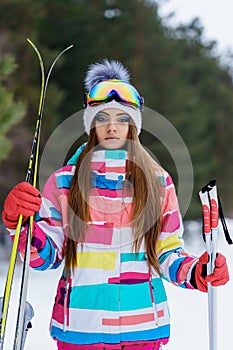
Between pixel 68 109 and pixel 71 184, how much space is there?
7230 mm

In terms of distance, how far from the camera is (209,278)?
1.38 m

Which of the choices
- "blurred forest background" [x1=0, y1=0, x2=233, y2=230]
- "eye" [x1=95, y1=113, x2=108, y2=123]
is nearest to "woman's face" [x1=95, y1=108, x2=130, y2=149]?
"eye" [x1=95, y1=113, x2=108, y2=123]

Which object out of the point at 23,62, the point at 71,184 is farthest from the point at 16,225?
the point at 23,62

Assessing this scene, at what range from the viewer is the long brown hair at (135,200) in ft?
5.06

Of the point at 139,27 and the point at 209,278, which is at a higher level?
the point at 139,27

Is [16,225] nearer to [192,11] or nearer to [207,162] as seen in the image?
[207,162]

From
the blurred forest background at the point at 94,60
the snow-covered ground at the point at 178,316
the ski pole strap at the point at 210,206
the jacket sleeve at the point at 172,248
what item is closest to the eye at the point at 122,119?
the jacket sleeve at the point at 172,248

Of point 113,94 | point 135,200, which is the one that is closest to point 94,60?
point 113,94

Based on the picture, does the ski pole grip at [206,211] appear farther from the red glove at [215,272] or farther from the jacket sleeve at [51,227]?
the jacket sleeve at [51,227]

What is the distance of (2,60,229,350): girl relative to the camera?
150 centimetres

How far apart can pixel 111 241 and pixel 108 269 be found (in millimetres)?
74

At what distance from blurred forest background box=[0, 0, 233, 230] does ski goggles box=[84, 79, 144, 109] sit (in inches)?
232

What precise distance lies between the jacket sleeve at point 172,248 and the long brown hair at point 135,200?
0.02m

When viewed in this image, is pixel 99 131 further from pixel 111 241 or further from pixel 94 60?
pixel 94 60
